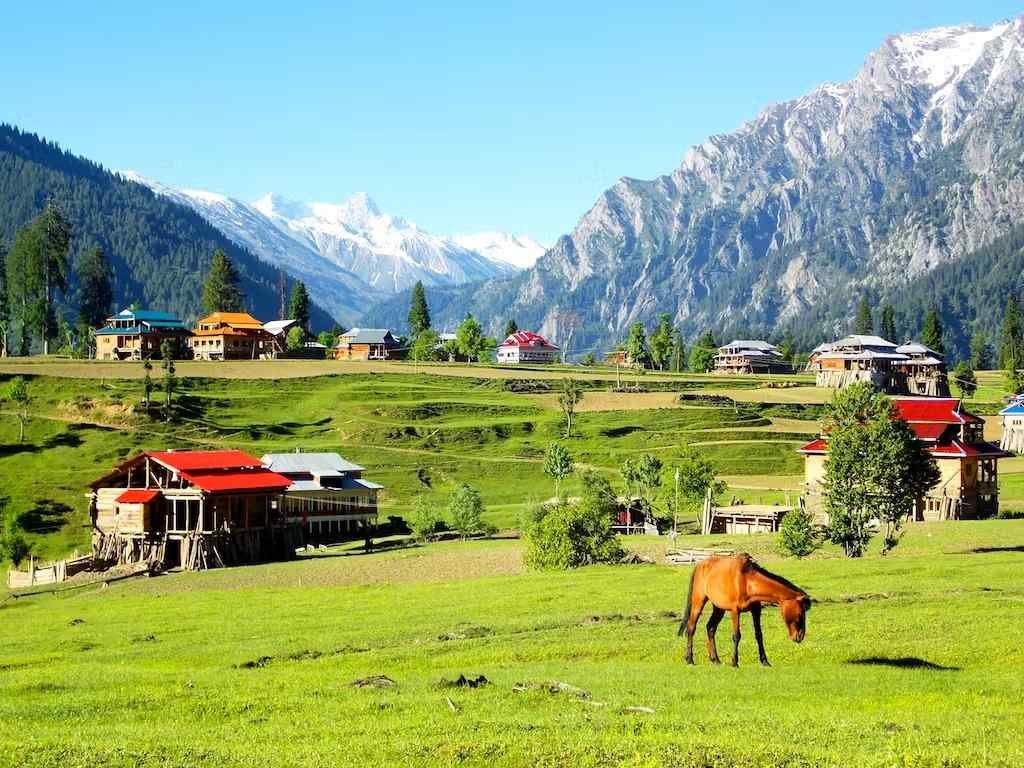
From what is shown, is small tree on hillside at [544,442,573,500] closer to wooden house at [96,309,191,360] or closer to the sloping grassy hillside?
the sloping grassy hillside

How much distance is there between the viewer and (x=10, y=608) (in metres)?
63.7

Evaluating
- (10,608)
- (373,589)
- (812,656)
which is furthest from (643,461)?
A: (812,656)

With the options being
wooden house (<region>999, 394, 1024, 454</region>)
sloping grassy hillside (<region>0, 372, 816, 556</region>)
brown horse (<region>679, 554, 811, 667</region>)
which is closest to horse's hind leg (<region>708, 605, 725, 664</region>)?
brown horse (<region>679, 554, 811, 667</region>)

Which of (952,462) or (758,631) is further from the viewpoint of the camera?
(952,462)

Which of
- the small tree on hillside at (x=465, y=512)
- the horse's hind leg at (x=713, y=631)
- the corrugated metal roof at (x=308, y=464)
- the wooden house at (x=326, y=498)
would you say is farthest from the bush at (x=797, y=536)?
the corrugated metal roof at (x=308, y=464)

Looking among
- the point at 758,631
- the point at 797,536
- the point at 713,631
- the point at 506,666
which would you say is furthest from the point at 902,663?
the point at 797,536

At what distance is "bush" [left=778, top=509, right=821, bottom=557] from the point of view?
65.4 m

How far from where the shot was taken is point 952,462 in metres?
93.6

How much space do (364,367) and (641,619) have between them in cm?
15519

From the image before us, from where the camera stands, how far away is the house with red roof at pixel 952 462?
93375 millimetres

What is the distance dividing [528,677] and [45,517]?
84.2 meters

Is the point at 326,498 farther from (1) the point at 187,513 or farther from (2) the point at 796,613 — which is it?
(2) the point at 796,613

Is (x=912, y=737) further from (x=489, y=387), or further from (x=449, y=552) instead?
(x=489, y=387)

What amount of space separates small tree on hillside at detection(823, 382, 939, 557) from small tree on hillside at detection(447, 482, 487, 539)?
1246 inches
